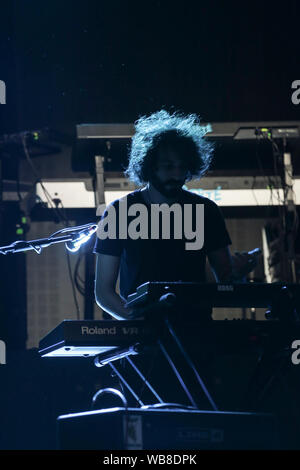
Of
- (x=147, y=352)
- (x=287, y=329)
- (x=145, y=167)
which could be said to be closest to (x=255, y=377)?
(x=287, y=329)

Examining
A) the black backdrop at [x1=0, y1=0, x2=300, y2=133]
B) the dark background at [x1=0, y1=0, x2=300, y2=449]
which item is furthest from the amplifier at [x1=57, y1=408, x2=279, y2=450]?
the black backdrop at [x1=0, y1=0, x2=300, y2=133]

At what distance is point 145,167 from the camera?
2725 mm

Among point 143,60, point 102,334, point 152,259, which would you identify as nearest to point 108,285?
point 152,259

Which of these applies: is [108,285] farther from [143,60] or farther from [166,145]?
[143,60]

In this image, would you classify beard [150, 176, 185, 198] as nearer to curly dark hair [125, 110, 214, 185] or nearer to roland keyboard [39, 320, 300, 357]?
curly dark hair [125, 110, 214, 185]

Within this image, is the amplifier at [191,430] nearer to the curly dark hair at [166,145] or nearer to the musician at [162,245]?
the musician at [162,245]

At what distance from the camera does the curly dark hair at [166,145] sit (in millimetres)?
2660

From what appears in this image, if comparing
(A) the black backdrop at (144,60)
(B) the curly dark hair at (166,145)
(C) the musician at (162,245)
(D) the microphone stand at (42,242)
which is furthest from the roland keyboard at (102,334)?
(A) the black backdrop at (144,60)

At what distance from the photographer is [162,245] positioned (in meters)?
2.51

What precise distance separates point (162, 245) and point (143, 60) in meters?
3.06

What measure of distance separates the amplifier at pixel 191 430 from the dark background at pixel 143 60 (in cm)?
357

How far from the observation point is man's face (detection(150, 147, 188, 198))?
250 centimetres

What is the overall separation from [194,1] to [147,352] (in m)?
4.15

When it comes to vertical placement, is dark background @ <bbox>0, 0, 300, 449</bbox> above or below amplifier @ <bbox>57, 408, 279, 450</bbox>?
above
